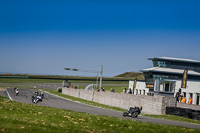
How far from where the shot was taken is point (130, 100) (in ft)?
150

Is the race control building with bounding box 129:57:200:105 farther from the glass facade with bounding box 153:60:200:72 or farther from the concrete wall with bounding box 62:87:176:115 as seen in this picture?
the concrete wall with bounding box 62:87:176:115

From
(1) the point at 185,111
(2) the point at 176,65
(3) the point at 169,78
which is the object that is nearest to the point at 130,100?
(1) the point at 185,111

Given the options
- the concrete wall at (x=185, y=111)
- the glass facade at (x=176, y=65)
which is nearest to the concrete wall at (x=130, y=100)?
the concrete wall at (x=185, y=111)

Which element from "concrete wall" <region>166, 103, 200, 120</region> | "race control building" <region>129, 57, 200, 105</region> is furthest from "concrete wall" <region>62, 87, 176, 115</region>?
"race control building" <region>129, 57, 200, 105</region>

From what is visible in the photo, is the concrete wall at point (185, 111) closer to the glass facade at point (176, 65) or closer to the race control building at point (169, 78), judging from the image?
the race control building at point (169, 78)

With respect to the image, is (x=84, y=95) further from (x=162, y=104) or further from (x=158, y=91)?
(x=162, y=104)

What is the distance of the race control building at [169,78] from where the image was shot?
2517 inches

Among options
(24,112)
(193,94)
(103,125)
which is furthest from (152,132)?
(193,94)

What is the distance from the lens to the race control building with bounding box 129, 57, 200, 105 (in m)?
63.9

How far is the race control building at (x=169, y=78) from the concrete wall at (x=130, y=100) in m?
13.6

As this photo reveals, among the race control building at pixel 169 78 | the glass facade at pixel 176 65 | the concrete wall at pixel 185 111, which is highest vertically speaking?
the glass facade at pixel 176 65

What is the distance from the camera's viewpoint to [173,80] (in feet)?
239

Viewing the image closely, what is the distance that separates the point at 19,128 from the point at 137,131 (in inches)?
207

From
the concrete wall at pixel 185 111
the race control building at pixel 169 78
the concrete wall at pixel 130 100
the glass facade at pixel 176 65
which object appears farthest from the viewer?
the glass facade at pixel 176 65
